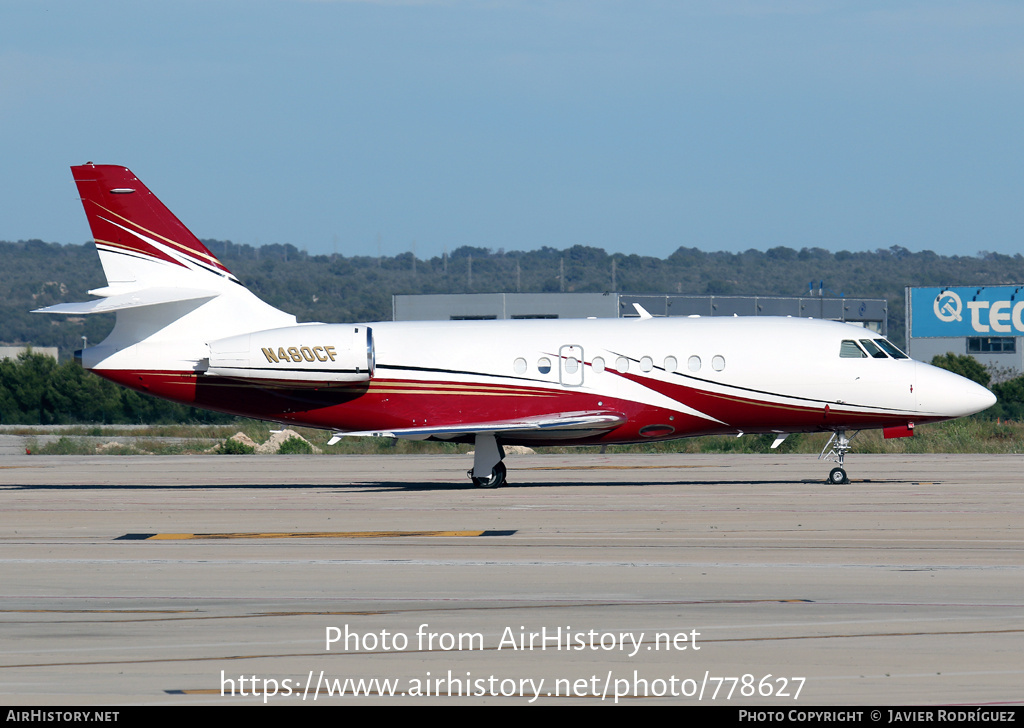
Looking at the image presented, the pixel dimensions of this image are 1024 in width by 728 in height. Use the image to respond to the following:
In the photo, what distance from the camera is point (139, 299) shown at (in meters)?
24.5

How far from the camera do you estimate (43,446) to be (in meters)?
45.3

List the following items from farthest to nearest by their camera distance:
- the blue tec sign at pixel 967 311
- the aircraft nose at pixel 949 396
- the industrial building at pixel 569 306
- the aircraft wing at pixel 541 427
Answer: the blue tec sign at pixel 967 311
the industrial building at pixel 569 306
the aircraft wing at pixel 541 427
the aircraft nose at pixel 949 396

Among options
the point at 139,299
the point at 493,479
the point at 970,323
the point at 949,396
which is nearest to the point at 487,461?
the point at 493,479

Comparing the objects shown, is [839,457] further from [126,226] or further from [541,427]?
[126,226]

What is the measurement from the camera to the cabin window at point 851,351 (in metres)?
24.1

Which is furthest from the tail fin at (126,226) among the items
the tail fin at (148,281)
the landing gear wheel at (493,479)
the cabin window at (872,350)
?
the cabin window at (872,350)

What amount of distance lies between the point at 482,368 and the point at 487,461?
1846 millimetres

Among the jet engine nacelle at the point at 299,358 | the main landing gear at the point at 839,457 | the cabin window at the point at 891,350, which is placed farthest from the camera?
the jet engine nacelle at the point at 299,358

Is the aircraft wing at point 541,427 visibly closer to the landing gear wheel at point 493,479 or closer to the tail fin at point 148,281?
the landing gear wheel at point 493,479

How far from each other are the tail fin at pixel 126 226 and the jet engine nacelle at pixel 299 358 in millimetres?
2156

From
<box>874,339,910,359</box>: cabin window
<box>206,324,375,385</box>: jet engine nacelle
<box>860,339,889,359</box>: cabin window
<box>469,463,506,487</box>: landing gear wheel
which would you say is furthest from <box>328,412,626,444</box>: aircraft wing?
<box>874,339,910,359</box>: cabin window

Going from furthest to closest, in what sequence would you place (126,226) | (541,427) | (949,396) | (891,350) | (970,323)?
(970,323) → (126,226) → (891,350) → (541,427) → (949,396)

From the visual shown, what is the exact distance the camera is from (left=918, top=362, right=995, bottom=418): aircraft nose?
2342 cm
